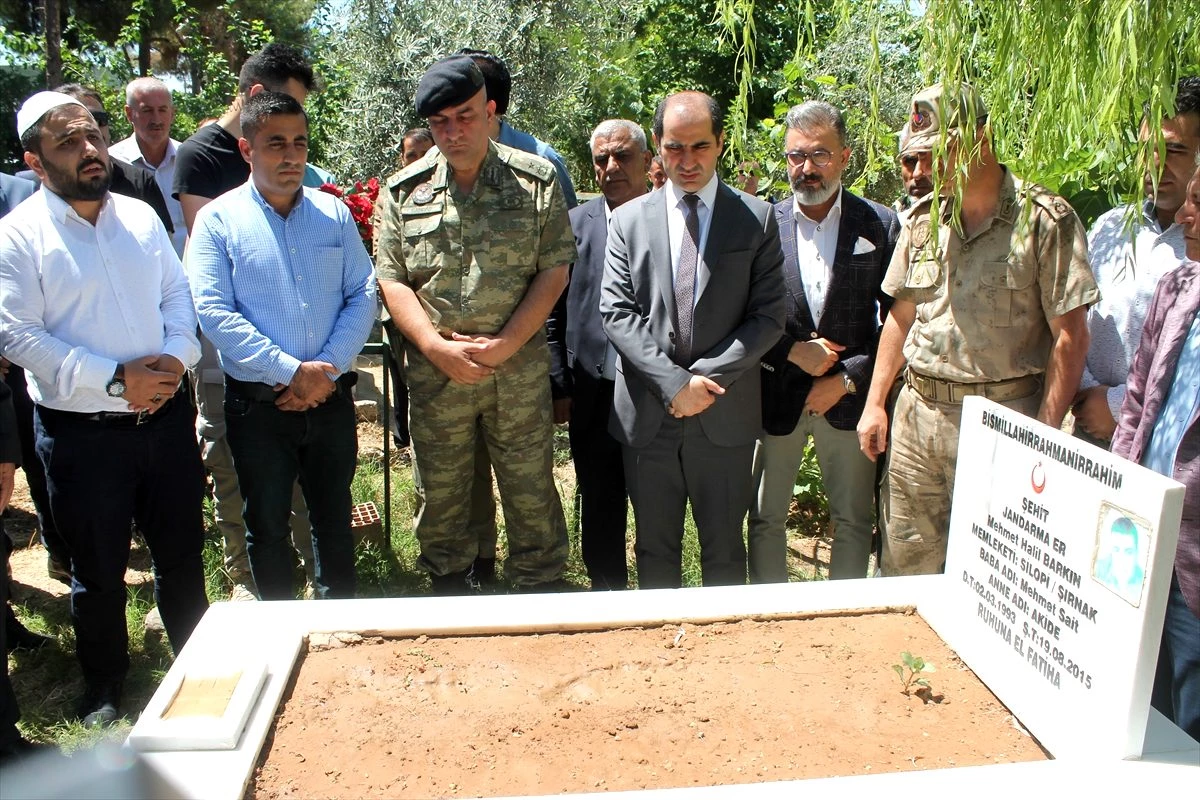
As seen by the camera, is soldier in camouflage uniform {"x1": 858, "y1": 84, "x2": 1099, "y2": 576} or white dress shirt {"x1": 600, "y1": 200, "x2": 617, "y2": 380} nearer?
soldier in camouflage uniform {"x1": 858, "y1": 84, "x2": 1099, "y2": 576}

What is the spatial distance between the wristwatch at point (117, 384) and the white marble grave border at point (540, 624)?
91cm

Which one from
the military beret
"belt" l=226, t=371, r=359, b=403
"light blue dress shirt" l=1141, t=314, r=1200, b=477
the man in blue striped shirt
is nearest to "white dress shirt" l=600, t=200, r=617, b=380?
the military beret

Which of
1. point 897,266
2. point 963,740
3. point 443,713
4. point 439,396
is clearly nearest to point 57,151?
point 439,396

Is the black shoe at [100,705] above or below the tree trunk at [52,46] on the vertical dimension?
below

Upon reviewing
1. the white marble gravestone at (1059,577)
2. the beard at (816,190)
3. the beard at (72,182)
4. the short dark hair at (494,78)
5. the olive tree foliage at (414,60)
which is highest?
the olive tree foliage at (414,60)

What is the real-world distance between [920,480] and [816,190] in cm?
118

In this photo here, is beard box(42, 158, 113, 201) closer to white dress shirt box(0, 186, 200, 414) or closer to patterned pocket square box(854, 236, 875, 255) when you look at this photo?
white dress shirt box(0, 186, 200, 414)

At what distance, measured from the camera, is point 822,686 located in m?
2.38

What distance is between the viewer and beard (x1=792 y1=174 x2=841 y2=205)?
370cm

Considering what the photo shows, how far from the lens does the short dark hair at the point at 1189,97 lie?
295 cm

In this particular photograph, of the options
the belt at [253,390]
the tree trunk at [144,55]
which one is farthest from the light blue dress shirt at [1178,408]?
the tree trunk at [144,55]

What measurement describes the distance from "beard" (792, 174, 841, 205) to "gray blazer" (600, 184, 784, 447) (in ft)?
0.81

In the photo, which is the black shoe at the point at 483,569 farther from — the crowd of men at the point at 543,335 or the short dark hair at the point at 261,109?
the short dark hair at the point at 261,109

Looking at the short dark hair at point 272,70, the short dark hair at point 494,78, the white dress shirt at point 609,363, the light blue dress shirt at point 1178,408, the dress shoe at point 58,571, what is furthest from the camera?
the short dark hair at point 494,78
